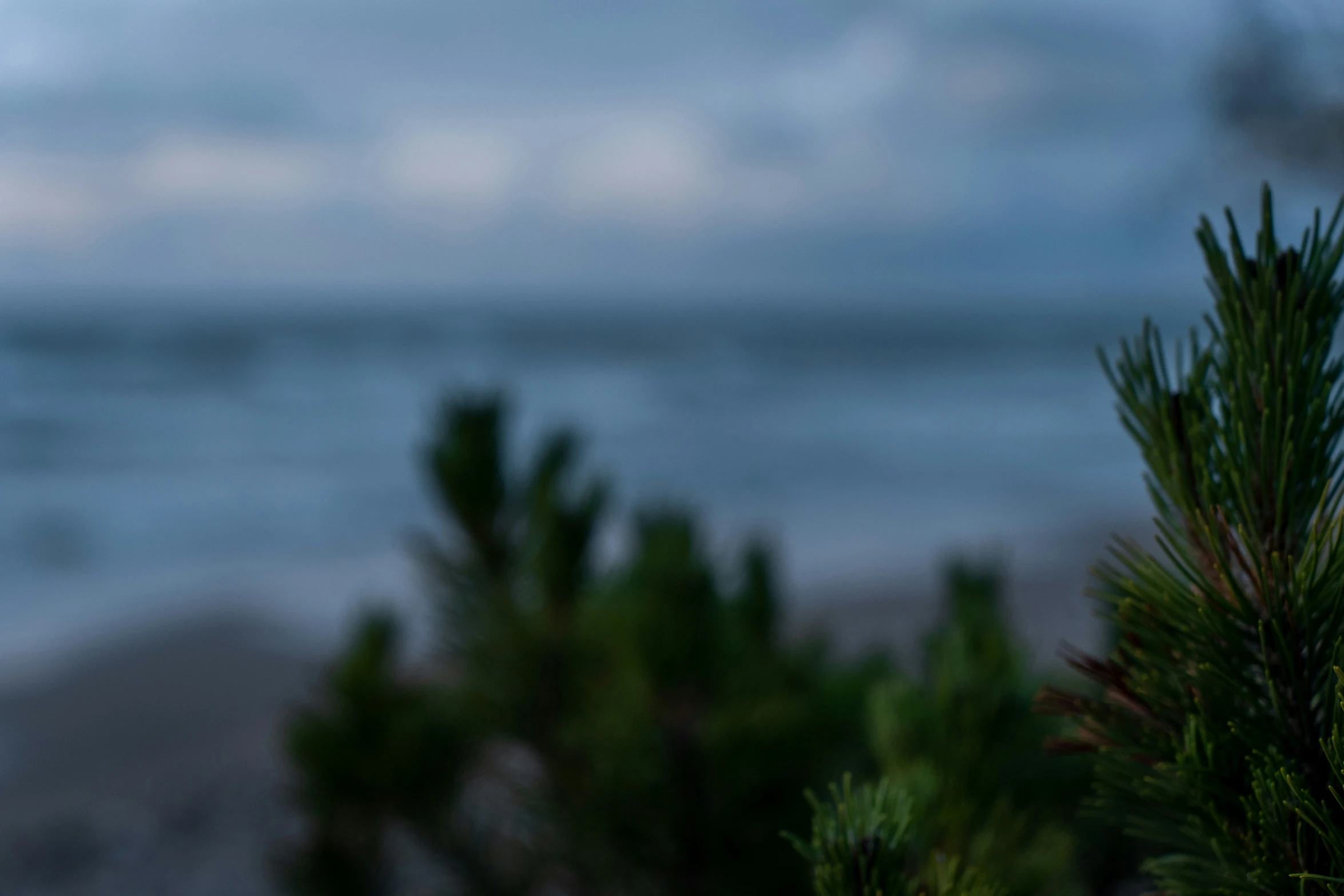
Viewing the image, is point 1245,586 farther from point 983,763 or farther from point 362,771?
point 362,771

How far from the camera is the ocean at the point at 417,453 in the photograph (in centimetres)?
820

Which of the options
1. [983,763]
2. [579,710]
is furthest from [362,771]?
[983,763]

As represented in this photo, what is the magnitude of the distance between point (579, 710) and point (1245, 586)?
0.82 meters

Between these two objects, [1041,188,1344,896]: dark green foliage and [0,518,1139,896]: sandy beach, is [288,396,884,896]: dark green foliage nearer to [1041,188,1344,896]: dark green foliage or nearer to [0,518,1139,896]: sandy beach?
[1041,188,1344,896]: dark green foliage

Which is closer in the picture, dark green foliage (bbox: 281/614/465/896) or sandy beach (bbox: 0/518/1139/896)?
dark green foliage (bbox: 281/614/465/896)

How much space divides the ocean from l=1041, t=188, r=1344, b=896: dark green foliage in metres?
0.09

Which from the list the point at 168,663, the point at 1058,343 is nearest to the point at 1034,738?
the point at 168,663

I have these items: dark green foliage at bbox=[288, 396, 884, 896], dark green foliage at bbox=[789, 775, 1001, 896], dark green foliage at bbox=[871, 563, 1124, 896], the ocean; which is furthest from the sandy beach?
dark green foliage at bbox=[789, 775, 1001, 896]

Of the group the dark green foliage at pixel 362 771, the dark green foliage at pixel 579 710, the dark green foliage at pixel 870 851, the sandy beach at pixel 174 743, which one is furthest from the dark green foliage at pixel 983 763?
the sandy beach at pixel 174 743

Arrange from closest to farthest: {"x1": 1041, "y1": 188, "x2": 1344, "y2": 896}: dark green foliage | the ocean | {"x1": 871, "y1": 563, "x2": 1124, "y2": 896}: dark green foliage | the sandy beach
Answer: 1. {"x1": 1041, "y1": 188, "x2": 1344, "y2": 896}: dark green foliage
2. {"x1": 871, "y1": 563, "x2": 1124, "y2": 896}: dark green foliage
3. the sandy beach
4. the ocean

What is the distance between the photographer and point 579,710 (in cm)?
118

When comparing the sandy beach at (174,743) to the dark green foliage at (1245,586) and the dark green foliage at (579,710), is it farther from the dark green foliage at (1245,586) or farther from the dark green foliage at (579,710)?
the dark green foliage at (1245,586)

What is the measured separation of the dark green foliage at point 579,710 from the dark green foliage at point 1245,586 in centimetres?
48

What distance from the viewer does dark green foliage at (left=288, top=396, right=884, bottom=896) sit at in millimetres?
963
